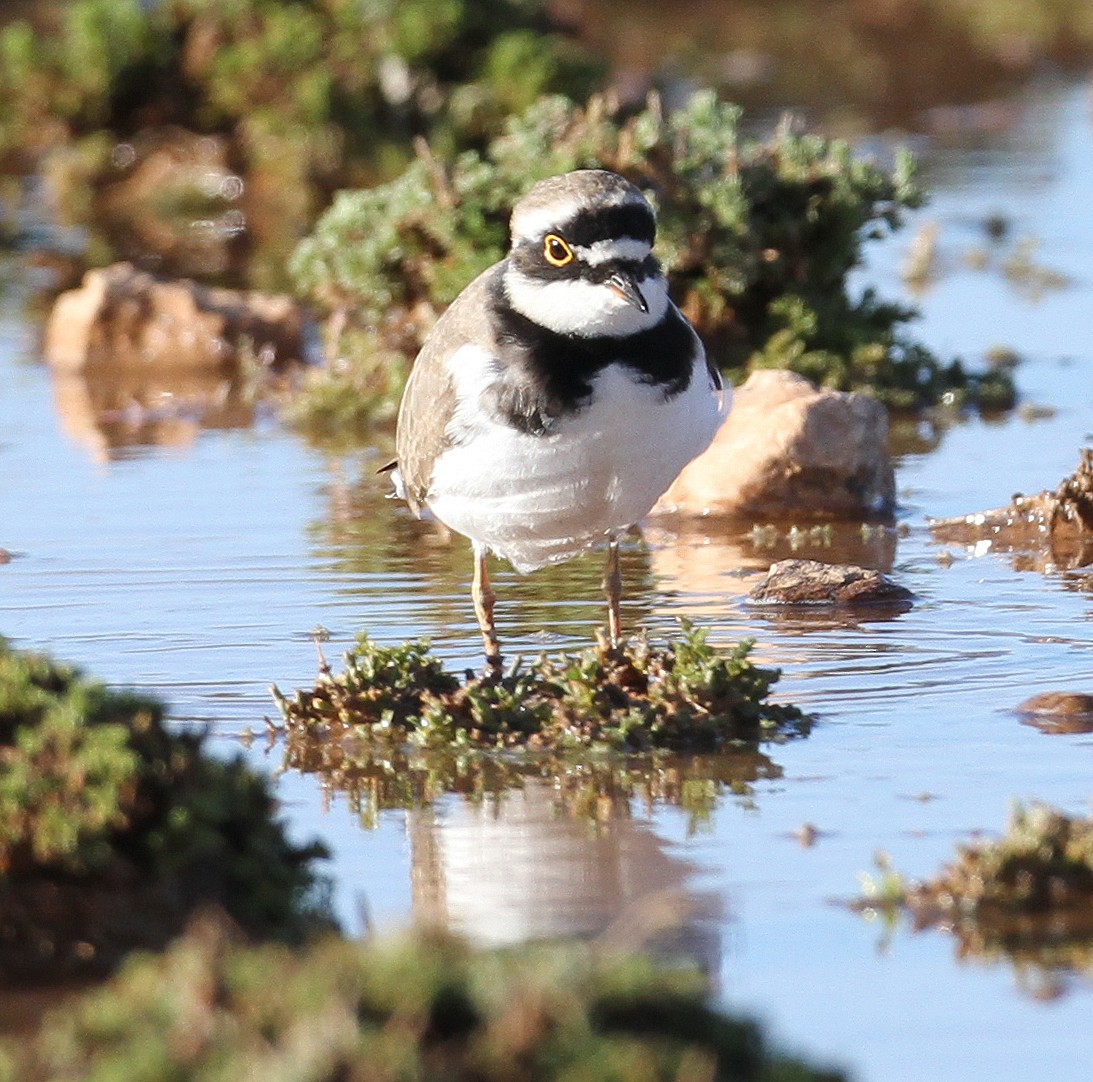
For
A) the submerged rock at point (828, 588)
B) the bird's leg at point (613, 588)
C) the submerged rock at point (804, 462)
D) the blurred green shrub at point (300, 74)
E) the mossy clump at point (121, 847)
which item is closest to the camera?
the mossy clump at point (121, 847)

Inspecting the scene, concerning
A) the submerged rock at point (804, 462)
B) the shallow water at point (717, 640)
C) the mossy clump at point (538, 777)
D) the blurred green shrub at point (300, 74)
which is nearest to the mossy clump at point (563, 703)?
the mossy clump at point (538, 777)

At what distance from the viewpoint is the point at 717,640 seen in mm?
8570

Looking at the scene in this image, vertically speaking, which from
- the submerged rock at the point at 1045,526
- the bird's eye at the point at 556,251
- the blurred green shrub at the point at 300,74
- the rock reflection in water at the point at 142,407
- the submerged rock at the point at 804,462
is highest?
the blurred green shrub at the point at 300,74

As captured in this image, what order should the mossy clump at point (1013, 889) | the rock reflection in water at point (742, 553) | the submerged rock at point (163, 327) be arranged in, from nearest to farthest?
1. the mossy clump at point (1013, 889)
2. the rock reflection in water at point (742, 553)
3. the submerged rock at point (163, 327)

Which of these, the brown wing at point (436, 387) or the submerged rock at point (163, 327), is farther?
the submerged rock at point (163, 327)

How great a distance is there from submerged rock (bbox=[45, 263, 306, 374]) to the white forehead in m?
8.13

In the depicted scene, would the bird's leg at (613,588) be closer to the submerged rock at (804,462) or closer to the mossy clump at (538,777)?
the mossy clump at (538,777)

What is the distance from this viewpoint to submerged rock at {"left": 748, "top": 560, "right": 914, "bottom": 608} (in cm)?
908

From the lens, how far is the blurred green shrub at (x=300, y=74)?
19625 millimetres

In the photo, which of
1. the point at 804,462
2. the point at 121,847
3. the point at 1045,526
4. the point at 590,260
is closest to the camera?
the point at 121,847

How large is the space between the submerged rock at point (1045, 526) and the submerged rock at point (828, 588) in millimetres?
1038

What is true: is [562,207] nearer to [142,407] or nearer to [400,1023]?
[400,1023]

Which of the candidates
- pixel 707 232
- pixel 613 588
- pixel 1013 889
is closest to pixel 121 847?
pixel 1013 889

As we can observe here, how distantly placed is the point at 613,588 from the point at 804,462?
285cm
